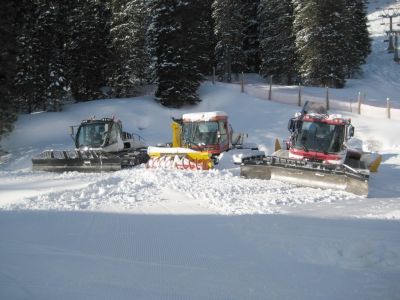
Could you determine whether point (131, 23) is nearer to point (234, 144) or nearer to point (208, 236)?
point (234, 144)

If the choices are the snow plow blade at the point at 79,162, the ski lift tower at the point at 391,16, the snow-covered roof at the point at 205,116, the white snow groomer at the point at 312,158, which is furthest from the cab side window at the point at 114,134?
the ski lift tower at the point at 391,16

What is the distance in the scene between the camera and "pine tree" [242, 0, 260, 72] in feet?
158

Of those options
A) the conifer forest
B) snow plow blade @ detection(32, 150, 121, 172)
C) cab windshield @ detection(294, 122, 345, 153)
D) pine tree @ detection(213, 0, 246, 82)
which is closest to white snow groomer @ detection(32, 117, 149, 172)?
snow plow blade @ detection(32, 150, 121, 172)

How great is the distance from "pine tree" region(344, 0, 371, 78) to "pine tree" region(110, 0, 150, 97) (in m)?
16.9

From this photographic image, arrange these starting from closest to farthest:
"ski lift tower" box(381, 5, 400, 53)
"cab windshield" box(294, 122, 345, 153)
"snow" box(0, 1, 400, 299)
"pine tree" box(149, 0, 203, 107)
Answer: "snow" box(0, 1, 400, 299) → "cab windshield" box(294, 122, 345, 153) → "pine tree" box(149, 0, 203, 107) → "ski lift tower" box(381, 5, 400, 53)

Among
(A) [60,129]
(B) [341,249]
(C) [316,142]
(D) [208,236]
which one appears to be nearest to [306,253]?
(B) [341,249]

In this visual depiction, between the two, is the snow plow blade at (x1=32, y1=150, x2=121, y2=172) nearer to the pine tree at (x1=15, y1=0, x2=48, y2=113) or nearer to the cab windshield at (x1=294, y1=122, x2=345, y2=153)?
the cab windshield at (x1=294, y1=122, x2=345, y2=153)

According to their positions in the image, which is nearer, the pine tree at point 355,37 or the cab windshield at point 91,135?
the cab windshield at point 91,135

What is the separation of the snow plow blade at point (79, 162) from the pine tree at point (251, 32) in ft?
107

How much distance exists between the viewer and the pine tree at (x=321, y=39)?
36031 mm

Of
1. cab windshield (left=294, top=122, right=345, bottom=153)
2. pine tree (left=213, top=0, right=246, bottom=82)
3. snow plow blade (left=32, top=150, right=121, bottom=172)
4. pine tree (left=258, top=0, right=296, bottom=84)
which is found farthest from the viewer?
pine tree (left=213, top=0, right=246, bottom=82)

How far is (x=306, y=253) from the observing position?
23.9ft

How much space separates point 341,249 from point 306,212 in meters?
2.63

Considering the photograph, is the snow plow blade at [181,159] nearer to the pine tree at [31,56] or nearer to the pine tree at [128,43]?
the pine tree at [31,56]
